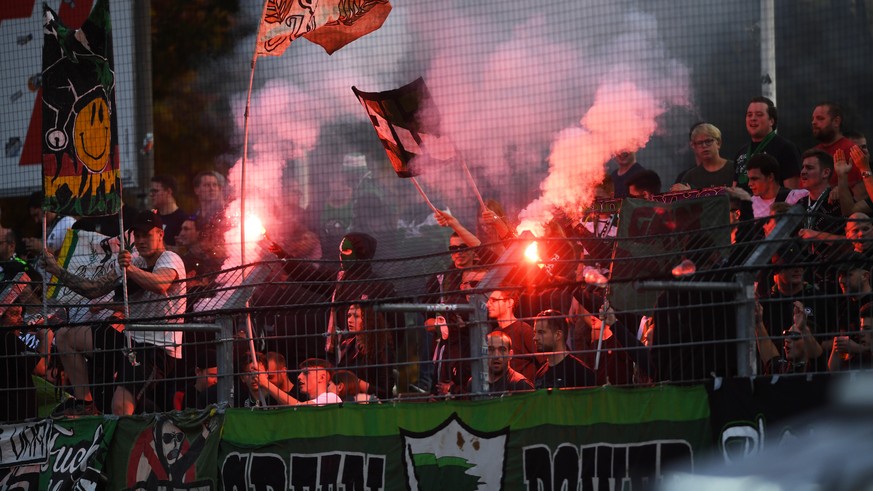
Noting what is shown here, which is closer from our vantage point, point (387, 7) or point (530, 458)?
point (530, 458)

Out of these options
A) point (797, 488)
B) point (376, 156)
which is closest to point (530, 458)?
point (797, 488)

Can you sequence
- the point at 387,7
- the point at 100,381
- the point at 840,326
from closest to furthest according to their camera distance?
the point at 840,326, the point at 100,381, the point at 387,7

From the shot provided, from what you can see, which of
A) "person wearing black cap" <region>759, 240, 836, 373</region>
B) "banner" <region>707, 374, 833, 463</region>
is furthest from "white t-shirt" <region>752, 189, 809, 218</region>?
"banner" <region>707, 374, 833, 463</region>

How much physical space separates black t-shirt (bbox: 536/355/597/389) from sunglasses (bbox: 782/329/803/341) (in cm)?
107

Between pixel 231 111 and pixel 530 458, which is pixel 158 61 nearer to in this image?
pixel 231 111

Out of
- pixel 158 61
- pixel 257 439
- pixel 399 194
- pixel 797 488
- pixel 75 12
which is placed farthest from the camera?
pixel 158 61

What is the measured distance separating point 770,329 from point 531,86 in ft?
20.9

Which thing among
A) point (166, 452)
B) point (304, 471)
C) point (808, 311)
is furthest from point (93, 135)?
point (808, 311)

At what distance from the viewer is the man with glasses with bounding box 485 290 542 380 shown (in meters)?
6.75

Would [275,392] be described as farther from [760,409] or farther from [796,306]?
[796,306]

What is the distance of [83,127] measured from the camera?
8.66m

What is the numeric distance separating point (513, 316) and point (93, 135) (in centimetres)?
350

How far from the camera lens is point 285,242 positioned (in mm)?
12211

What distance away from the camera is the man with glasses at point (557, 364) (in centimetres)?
679
